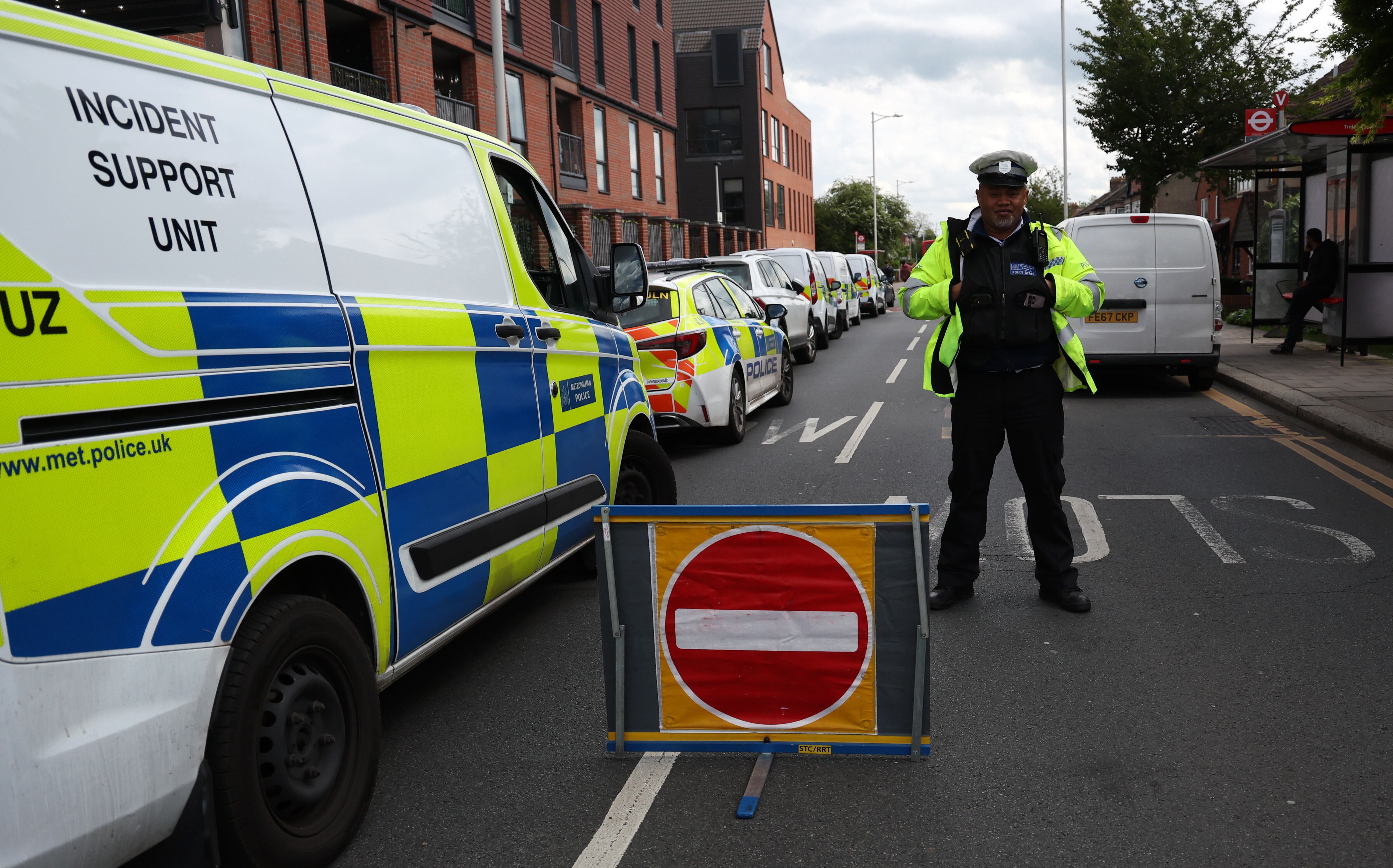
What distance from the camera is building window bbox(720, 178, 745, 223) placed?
59.0 metres

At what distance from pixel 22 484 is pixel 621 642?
1.99 meters

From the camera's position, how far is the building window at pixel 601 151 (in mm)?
31578

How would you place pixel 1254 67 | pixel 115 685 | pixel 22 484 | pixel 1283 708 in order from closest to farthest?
pixel 22 484 < pixel 115 685 < pixel 1283 708 < pixel 1254 67

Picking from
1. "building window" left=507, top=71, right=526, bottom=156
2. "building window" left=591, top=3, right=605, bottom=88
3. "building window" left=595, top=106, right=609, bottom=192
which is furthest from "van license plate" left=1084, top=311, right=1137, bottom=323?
"building window" left=591, top=3, right=605, bottom=88

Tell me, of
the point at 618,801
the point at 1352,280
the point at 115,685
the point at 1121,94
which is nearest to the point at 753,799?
the point at 618,801

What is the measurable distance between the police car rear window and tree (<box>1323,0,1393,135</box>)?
5507 mm

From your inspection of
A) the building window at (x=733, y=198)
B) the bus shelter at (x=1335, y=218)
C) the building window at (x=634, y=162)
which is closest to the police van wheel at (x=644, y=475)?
the bus shelter at (x=1335, y=218)

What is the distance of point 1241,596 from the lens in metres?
5.62

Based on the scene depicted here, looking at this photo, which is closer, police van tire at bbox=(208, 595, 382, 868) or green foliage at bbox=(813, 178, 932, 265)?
police van tire at bbox=(208, 595, 382, 868)

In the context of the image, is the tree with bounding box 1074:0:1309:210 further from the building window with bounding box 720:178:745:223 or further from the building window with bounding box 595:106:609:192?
the building window with bounding box 720:178:745:223

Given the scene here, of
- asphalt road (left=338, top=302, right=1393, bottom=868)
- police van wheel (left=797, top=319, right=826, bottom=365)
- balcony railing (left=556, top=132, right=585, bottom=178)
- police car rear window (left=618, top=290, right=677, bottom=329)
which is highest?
balcony railing (left=556, top=132, right=585, bottom=178)

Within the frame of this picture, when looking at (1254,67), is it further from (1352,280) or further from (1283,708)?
(1283,708)

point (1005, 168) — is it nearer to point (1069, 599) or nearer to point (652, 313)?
point (1069, 599)

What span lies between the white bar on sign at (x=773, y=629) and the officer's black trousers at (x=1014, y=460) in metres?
1.81
